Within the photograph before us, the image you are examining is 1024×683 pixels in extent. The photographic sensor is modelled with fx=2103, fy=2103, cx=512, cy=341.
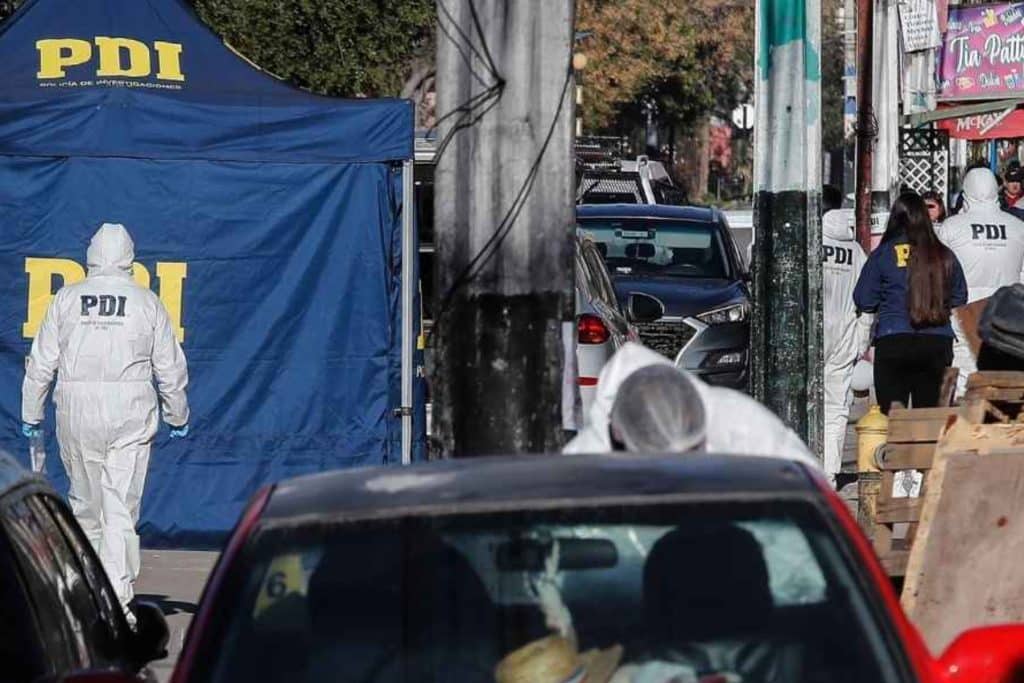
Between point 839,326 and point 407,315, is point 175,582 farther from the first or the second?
point 839,326

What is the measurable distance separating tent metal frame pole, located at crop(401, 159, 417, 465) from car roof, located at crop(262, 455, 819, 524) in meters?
7.06

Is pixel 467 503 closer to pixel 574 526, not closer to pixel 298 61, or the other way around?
pixel 574 526

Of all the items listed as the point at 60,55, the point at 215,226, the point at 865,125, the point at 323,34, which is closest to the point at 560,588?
the point at 215,226

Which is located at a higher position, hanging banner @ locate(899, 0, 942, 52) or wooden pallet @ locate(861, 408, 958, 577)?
hanging banner @ locate(899, 0, 942, 52)

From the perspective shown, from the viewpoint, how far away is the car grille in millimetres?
16094

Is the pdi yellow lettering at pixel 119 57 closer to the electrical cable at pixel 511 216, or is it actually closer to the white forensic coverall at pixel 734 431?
the electrical cable at pixel 511 216

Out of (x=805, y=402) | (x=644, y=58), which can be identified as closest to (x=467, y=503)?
(x=805, y=402)

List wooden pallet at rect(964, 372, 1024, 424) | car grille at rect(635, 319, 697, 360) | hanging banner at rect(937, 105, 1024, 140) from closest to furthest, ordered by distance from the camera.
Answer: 1. wooden pallet at rect(964, 372, 1024, 424)
2. car grille at rect(635, 319, 697, 360)
3. hanging banner at rect(937, 105, 1024, 140)

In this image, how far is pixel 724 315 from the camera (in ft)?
53.6

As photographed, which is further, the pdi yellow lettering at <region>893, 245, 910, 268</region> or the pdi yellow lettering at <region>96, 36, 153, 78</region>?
the pdi yellow lettering at <region>893, 245, 910, 268</region>

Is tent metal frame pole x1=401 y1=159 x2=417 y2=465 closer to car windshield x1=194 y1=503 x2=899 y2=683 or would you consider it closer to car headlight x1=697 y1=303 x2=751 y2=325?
car headlight x1=697 y1=303 x2=751 y2=325

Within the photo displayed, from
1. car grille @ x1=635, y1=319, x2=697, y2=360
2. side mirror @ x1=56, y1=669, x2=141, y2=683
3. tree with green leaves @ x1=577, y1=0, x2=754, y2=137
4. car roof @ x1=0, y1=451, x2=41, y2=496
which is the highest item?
tree with green leaves @ x1=577, y1=0, x2=754, y2=137

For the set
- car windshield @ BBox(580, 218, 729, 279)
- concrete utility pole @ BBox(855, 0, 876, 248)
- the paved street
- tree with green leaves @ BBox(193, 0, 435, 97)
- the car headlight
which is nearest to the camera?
the paved street

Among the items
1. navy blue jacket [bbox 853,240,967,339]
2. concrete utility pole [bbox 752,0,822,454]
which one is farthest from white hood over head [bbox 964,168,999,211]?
concrete utility pole [bbox 752,0,822,454]
